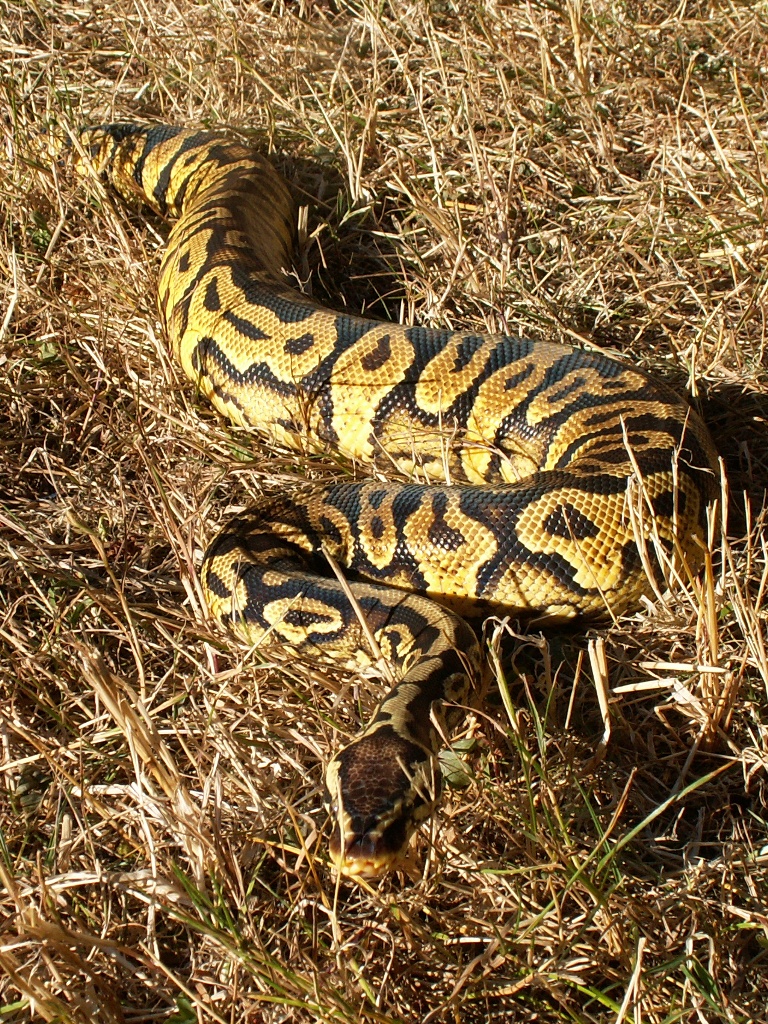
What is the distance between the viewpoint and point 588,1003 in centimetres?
305

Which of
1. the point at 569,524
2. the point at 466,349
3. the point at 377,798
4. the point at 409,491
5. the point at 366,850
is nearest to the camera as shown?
the point at 366,850

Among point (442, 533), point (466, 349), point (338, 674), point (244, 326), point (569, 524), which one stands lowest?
point (338, 674)

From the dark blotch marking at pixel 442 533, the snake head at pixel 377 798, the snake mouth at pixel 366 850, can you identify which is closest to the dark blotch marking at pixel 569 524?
the dark blotch marking at pixel 442 533

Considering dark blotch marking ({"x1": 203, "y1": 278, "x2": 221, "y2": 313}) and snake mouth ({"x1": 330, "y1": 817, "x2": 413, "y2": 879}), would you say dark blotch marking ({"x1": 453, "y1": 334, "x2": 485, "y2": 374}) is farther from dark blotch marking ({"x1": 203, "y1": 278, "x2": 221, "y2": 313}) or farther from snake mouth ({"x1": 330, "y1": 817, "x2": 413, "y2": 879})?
snake mouth ({"x1": 330, "y1": 817, "x2": 413, "y2": 879})

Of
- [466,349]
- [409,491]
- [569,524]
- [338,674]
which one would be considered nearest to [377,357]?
[466,349]

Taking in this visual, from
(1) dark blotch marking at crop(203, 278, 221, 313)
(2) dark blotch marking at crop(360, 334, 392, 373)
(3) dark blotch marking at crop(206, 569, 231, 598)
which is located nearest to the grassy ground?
(3) dark blotch marking at crop(206, 569, 231, 598)

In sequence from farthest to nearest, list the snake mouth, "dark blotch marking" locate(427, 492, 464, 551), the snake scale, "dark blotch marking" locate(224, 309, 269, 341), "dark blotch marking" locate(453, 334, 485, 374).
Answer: "dark blotch marking" locate(224, 309, 269, 341)
"dark blotch marking" locate(453, 334, 485, 374)
"dark blotch marking" locate(427, 492, 464, 551)
the snake scale
the snake mouth

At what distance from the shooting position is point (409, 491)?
5055 millimetres

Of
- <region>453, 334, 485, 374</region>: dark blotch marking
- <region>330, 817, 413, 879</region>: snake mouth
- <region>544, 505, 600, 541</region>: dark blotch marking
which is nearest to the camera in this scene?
<region>330, 817, 413, 879</region>: snake mouth

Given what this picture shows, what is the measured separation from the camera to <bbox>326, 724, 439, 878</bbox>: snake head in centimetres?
316

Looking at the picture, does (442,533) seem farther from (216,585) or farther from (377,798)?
(377,798)

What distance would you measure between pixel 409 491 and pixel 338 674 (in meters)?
1.09

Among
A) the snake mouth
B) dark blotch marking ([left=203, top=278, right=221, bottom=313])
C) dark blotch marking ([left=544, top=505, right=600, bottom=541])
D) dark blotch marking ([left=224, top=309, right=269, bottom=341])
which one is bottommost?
the snake mouth

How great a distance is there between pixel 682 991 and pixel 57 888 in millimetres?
2052
